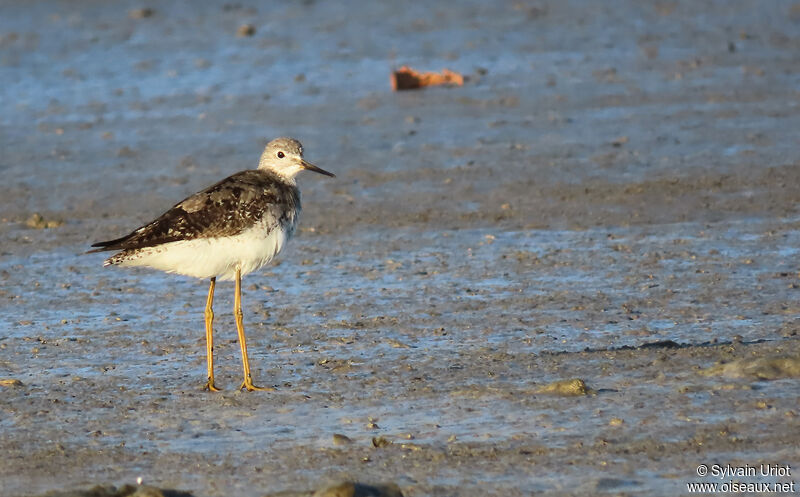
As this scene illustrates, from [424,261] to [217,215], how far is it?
101 inches

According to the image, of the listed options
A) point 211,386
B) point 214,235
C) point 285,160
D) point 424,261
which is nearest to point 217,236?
point 214,235

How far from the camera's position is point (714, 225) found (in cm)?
1037

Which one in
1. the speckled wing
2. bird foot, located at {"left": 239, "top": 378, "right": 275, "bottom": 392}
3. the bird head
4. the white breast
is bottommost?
bird foot, located at {"left": 239, "top": 378, "right": 275, "bottom": 392}

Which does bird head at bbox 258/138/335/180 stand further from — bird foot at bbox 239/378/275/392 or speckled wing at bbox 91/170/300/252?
bird foot at bbox 239/378/275/392

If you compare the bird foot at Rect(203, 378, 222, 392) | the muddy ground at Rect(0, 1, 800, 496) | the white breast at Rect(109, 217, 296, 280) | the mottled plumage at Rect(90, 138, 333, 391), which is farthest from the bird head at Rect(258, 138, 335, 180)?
the bird foot at Rect(203, 378, 222, 392)

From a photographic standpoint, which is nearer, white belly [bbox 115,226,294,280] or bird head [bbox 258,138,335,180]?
white belly [bbox 115,226,294,280]

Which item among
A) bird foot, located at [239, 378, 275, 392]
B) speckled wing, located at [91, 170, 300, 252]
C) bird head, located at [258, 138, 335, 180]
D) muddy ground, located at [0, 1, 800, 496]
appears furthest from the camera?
bird head, located at [258, 138, 335, 180]

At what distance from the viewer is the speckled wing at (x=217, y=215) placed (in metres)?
7.38

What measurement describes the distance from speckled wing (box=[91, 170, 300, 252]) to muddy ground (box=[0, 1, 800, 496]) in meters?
0.75

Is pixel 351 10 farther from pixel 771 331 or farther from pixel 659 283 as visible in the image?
pixel 771 331

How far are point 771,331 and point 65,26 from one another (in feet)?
46.3

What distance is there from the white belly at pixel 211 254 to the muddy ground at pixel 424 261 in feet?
1.85

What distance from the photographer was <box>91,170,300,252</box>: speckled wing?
7.38m

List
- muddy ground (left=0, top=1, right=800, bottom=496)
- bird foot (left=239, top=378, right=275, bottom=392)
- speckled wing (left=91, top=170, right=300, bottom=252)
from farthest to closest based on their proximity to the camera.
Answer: speckled wing (left=91, top=170, right=300, bottom=252), bird foot (left=239, top=378, right=275, bottom=392), muddy ground (left=0, top=1, right=800, bottom=496)
